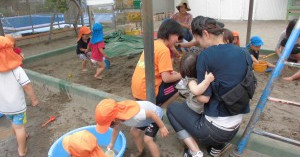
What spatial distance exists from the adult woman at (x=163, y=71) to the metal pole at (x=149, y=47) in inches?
5.9

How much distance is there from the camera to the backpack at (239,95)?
2.05 metres

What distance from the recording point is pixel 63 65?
5.91 meters

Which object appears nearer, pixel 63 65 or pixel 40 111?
pixel 40 111

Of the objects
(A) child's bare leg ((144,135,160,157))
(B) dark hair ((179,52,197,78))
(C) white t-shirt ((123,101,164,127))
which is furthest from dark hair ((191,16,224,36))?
(A) child's bare leg ((144,135,160,157))

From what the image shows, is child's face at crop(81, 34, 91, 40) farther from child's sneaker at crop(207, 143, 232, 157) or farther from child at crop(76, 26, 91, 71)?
child's sneaker at crop(207, 143, 232, 157)

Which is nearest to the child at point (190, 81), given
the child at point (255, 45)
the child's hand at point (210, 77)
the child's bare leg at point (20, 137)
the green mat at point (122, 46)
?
the child's hand at point (210, 77)

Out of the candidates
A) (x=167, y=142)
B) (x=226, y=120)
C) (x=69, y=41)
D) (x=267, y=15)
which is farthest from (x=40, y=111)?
(x=267, y=15)

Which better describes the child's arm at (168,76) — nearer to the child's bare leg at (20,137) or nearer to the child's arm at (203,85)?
the child's arm at (203,85)

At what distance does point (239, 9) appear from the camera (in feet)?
39.3

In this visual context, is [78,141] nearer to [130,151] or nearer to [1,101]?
[130,151]

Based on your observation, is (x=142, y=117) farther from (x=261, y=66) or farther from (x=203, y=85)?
(x=261, y=66)

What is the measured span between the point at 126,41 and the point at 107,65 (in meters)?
1.55

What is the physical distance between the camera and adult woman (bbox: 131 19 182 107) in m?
2.67

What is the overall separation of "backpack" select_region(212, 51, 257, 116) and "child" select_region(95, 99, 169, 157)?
55 cm
